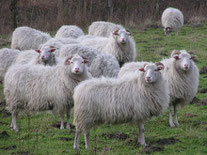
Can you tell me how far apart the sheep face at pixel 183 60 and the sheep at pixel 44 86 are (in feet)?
5.79

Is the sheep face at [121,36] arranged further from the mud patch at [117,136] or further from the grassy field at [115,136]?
the mud patch at [117,136]

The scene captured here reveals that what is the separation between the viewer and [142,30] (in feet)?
57.6

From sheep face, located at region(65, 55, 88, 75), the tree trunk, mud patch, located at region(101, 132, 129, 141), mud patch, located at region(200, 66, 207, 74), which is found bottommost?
mud patch, located at region(101, 132, 129, 141)

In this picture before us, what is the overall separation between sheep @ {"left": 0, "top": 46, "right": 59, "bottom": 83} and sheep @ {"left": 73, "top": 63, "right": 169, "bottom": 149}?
105 inches

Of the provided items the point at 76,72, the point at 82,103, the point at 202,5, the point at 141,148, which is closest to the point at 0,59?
the point at 76,72

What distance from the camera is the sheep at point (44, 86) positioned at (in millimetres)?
7168

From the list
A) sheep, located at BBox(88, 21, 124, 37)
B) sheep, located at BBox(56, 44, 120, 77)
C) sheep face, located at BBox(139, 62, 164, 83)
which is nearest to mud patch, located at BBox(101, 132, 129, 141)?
sheep face, located at BBox(139, 62, 164, 83)

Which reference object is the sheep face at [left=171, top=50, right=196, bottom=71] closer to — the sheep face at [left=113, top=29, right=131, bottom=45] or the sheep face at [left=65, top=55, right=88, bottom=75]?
the sheep face at [left=65, top=55, right=88, bottom=75]

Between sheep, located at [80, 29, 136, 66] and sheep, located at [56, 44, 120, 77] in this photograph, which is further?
sheep, located at [80, 29, 136, 66]

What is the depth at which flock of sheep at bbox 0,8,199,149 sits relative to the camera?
610cm

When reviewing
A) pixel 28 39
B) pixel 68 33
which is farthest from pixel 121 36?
pixel 28 39

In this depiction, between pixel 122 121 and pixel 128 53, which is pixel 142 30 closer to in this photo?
pixel 128 53

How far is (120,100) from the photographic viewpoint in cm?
614

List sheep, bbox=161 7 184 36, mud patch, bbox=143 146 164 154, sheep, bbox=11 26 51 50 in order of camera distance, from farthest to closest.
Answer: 1. sheep, bbox=161 7 184 36
2. sheep, bbox=11 26 51 50
3. mud patch, bbox=143 146 164 154
